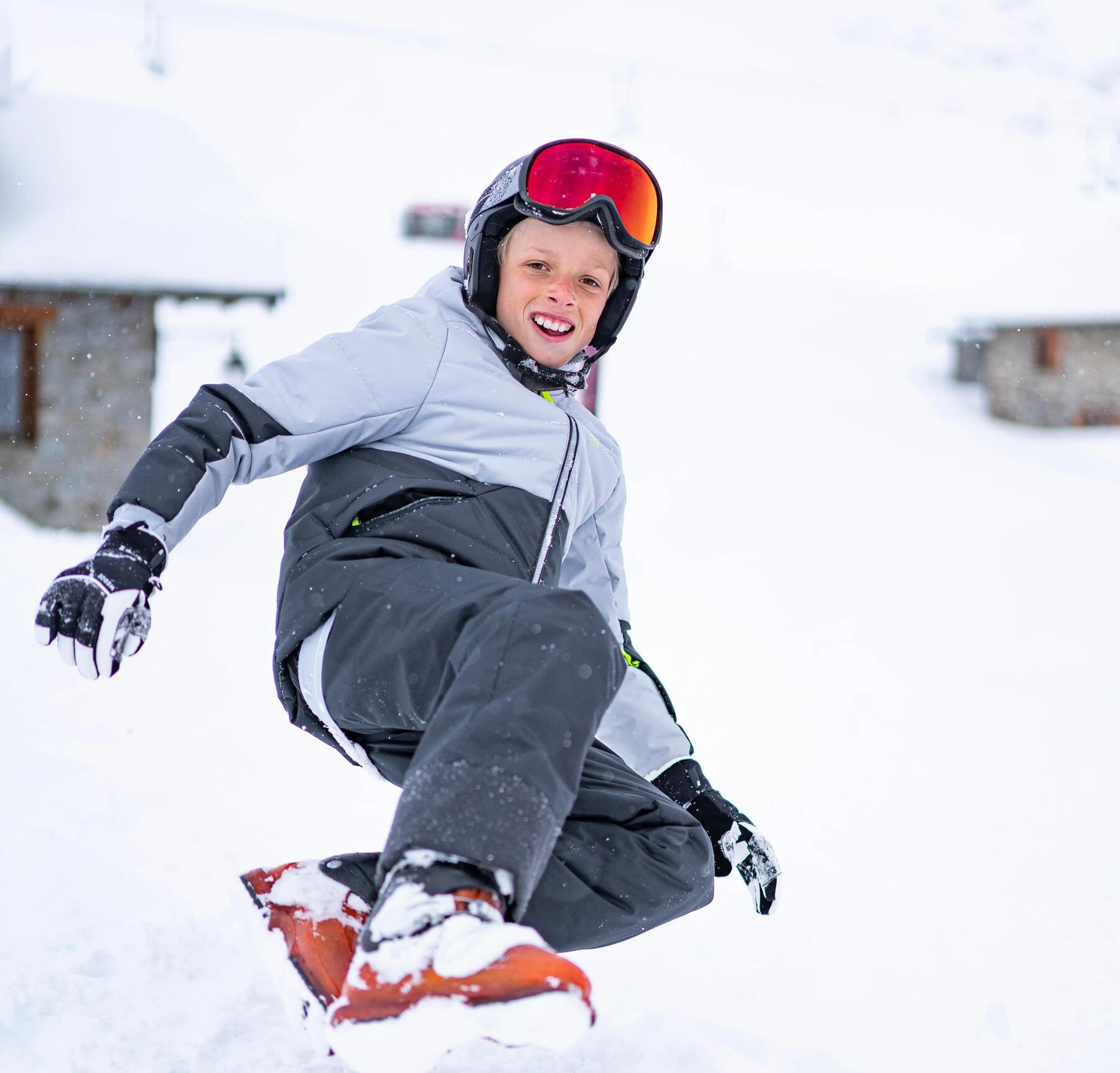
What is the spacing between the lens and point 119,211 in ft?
41.3

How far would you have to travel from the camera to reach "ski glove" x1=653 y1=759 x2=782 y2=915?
254 cm

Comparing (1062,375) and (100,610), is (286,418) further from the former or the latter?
(1062,375)

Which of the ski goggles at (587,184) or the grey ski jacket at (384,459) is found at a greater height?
the ski goggles at (587,184)

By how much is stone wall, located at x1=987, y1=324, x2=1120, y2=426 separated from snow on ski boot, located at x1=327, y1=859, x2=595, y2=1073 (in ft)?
75.2

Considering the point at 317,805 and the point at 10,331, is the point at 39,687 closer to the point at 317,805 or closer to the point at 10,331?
the point at 317,805

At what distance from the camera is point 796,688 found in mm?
6242

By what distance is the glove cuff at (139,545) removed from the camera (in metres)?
1.90

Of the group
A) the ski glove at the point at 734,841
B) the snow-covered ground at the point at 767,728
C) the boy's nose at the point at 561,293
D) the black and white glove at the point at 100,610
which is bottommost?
the snow-covered ground at the point at 767,728

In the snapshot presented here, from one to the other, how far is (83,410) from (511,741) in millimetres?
12022

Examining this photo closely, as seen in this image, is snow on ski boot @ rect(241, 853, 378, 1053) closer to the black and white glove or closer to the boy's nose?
the black and white glove

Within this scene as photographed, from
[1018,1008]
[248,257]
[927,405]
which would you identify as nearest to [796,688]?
[1018,1008]

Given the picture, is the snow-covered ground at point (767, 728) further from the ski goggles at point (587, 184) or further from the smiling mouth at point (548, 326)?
the ski goggles at point (587, 184)

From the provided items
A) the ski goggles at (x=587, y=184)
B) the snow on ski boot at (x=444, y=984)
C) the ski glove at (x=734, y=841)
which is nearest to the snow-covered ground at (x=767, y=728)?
the ski glove at (x=734, y=841)

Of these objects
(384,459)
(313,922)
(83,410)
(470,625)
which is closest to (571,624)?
(470,625)
